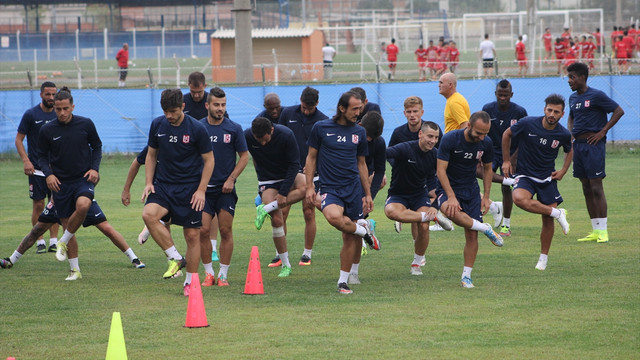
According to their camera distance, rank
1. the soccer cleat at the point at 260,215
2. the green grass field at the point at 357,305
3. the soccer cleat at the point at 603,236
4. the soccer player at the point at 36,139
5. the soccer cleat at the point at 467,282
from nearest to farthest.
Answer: the green grass field at the point at 357,305, the soccer cleat at the point at 467,282, the soccer cleat at the point at 260,215, the soccer player at the point at 36,139, the soccer cleat at the point at 603,236

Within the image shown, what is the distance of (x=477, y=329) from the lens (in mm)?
7145

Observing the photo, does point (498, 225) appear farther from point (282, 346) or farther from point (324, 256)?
point (282, 346)

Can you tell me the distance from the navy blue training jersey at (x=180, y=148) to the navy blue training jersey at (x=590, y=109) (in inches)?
235

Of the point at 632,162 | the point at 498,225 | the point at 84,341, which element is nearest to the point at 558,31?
the point at 632,162

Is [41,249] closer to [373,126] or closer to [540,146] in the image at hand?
[373,126]

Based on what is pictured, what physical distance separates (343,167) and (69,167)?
328 cm

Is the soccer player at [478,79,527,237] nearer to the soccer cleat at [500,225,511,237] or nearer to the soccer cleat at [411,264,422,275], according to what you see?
the soccer cleat at [500,225,511,237]

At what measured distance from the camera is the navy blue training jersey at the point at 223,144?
30.9ft

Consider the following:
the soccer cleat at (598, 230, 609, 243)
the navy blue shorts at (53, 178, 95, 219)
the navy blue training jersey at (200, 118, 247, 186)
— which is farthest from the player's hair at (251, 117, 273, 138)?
the soccer cleat at (598, 230, 609, 243)

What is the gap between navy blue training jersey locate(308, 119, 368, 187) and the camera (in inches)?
352

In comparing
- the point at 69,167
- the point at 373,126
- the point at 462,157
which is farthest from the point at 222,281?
the point at 462,157

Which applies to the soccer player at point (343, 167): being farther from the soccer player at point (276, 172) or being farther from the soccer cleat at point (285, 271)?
the soccer cleat at point (285, 271)

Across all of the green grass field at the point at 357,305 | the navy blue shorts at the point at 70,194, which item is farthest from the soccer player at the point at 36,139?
the navy blue shorts at the point at 70,194

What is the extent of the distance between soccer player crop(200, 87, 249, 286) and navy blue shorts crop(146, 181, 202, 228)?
19.6 inches
